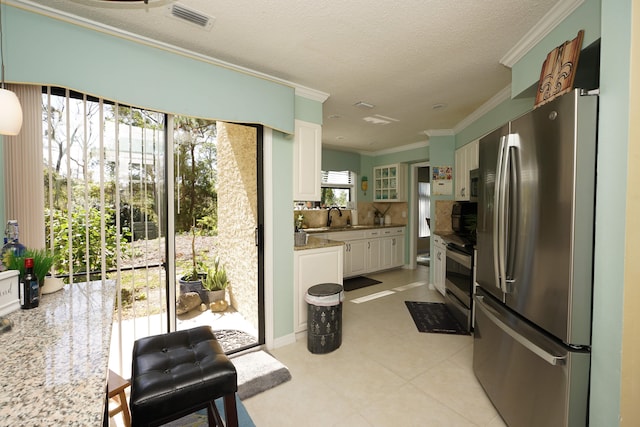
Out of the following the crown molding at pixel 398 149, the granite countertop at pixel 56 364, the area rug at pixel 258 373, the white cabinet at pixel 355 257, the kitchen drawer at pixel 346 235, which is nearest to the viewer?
the granite countertop at pixel 56 364

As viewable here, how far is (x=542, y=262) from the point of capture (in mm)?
1427

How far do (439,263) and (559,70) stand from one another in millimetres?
3193

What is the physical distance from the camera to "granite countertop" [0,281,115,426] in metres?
0.64

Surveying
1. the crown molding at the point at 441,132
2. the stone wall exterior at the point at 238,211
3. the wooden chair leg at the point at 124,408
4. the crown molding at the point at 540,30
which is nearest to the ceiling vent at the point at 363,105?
the stone wall exterior at the point at 238,211

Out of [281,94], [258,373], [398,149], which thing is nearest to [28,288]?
[258,373]

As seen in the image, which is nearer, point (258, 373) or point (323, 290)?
point (258, 373)

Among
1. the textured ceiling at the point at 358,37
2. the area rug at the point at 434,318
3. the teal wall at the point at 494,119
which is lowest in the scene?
the area rug at the point at 434,318

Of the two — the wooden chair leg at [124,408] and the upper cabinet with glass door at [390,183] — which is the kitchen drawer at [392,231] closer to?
the upper cabinet with glass door at [390,183]

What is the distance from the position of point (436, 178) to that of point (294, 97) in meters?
2.86

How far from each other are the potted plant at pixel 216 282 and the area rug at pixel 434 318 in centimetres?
232

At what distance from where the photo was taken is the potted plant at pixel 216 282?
340 centimetres

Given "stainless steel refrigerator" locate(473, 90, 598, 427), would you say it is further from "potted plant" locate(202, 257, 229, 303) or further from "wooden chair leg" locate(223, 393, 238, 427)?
"potted plant" locate(202, 257, 229, 303)

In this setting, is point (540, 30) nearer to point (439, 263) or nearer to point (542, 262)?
point (542, 262)

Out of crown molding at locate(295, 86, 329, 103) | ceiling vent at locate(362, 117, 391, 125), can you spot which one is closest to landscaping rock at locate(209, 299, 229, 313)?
crown molding at locate(295, 86, 329, 103)
